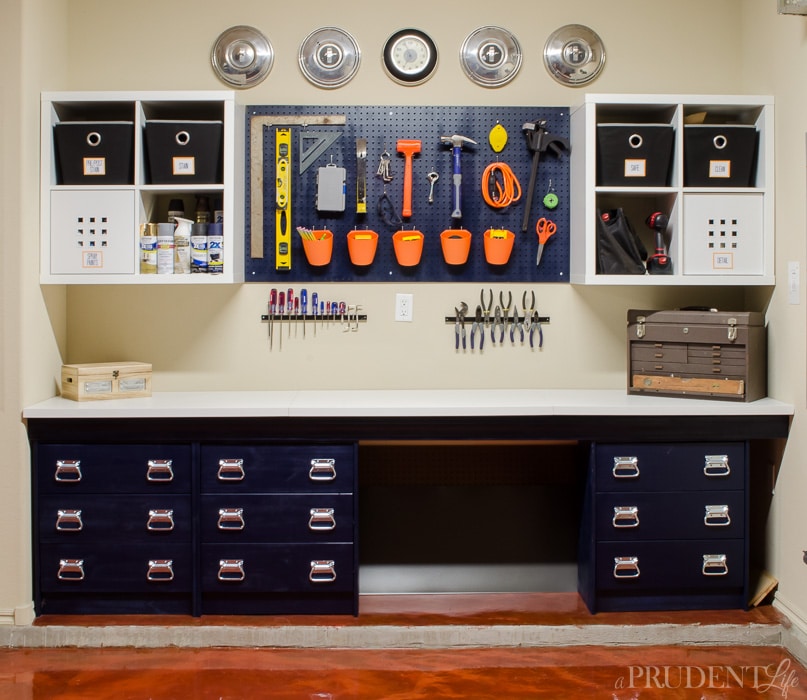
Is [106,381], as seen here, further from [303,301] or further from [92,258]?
[303,301]

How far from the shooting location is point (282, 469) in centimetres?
281

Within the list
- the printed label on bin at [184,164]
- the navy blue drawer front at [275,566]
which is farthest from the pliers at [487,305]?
the printed label on bin at [184,164]

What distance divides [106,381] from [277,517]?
2.88ft

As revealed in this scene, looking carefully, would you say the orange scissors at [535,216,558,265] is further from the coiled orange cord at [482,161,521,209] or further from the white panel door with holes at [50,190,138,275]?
the white panel door with holes at [50,190,138,275]

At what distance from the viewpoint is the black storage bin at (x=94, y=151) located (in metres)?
2.96

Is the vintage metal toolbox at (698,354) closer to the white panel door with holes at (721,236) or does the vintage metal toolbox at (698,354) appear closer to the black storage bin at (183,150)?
the white panel door with holes at (721,236)

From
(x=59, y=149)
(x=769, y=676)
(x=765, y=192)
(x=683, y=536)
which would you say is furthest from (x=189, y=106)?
(x=769, y=676)

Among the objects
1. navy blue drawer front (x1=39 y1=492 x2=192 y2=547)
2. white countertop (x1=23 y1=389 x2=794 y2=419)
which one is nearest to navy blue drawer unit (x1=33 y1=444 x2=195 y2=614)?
navy blue drawer front (x1=39 y1=492 x2=192 y2=547)

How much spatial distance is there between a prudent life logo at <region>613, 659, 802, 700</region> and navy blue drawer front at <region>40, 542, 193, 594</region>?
159cm

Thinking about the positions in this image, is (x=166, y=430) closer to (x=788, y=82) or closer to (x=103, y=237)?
(x=103, y=237)

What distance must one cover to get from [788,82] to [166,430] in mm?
2690

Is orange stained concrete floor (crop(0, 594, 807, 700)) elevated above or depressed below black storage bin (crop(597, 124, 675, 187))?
below

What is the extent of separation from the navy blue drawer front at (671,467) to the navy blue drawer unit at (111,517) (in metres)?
1.57

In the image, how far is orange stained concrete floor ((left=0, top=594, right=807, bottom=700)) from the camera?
2.44 meters
